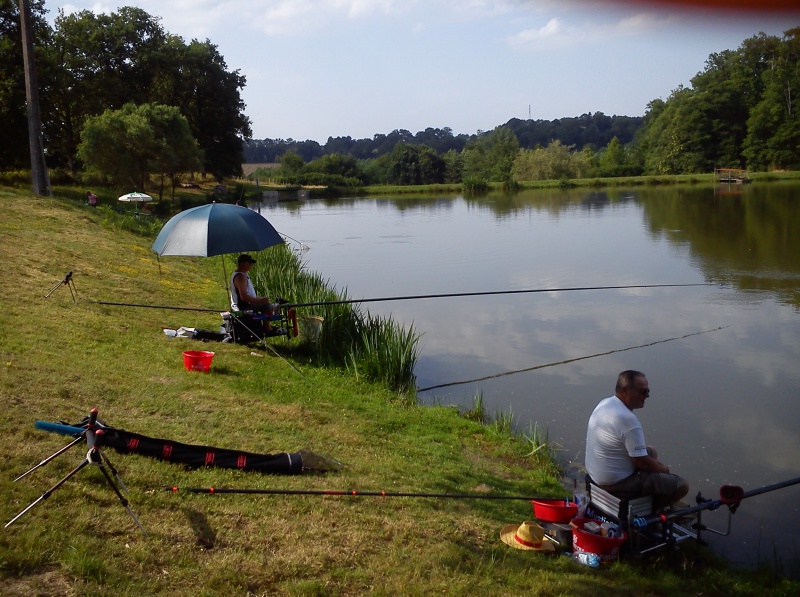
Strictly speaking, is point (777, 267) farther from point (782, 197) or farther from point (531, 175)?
point (531, 175)

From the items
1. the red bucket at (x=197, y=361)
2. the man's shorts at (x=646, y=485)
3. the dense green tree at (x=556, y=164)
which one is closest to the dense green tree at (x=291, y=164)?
the dense green tree at (x=556, y=164)

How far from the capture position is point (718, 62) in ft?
6.12

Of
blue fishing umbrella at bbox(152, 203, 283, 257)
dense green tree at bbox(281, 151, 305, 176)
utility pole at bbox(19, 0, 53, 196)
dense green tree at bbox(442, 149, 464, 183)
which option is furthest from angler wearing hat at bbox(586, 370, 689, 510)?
dense green tree at bbox(281, 151, 305, 176)

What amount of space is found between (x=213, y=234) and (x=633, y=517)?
575 cm

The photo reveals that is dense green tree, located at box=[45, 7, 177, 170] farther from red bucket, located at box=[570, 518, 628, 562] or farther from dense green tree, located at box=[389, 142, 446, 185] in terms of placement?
dense green tree, located at box=[389, 142, 446, 185]

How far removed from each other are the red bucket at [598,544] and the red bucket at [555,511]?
0.32m

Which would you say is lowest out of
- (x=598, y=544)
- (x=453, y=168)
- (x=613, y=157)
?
(x=598, y=544)

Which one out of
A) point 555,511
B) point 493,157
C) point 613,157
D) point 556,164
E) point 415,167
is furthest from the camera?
point 415,167

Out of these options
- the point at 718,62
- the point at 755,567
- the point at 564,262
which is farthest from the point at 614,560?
the point at 564,262

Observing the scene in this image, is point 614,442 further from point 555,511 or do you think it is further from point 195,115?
point 195,115

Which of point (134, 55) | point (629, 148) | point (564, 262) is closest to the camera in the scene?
point (564, 262)

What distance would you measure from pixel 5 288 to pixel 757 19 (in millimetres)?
9024

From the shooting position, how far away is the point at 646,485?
4.68 metres

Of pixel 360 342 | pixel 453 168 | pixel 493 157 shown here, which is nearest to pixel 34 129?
pixel 360 342
